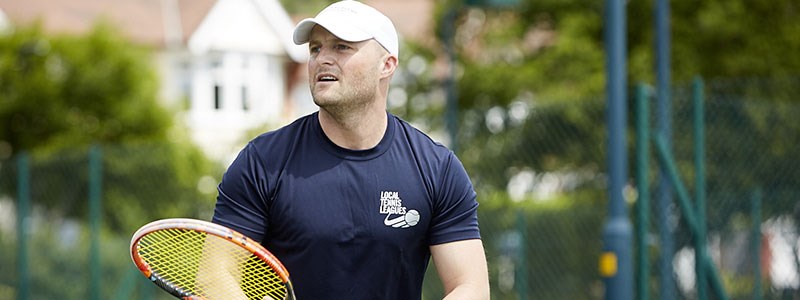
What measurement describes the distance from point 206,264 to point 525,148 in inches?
234

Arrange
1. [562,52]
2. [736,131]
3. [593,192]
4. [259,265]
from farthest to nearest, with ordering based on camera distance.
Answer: [562,52]
[593,192]
[736,131]
[259,265]

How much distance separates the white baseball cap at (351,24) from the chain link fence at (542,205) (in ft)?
14.6

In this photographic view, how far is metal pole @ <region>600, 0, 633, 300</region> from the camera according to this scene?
7258 millimetres

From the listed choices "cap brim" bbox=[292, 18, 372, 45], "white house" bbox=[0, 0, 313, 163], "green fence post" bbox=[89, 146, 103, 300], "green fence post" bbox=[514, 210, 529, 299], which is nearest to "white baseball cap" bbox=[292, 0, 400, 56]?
"cap brim" bbox=[292, 18, 372, 45]

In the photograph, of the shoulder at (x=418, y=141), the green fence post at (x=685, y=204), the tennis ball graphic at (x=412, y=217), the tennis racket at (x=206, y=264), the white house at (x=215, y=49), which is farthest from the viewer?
the white house at (x=215, y=49)

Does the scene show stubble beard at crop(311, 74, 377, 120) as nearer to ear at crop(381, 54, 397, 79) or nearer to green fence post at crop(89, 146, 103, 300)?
ear at crop(381, 54, 397, 79)

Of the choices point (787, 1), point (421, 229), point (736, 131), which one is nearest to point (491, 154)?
point (736, 131)

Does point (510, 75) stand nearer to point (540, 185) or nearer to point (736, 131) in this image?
point (540, 185)

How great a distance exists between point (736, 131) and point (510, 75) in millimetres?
13139

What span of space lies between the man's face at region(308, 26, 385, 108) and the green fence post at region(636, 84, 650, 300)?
421 cm

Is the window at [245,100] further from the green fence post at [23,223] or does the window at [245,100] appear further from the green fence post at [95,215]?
the green fence post at [95,215]

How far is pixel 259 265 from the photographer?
3.59 metres

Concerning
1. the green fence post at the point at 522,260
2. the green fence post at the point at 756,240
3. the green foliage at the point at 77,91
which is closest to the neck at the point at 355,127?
the green fence post at the point at 756,240

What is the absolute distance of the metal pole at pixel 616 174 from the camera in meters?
7.26
